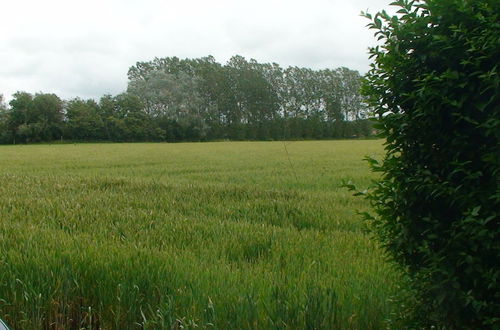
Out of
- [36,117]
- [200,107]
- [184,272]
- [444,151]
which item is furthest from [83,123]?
[444,151]

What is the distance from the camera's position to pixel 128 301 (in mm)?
3311

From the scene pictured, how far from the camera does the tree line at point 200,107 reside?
76.0 m

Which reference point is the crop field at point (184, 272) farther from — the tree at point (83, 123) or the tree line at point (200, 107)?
the tree at point (83, 123)

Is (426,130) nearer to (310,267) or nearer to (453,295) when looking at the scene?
(453,295)

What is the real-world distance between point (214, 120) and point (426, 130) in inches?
3608

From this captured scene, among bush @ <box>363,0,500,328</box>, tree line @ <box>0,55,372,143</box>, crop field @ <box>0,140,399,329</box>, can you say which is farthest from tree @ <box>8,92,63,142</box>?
bush @ <box>363,0,500,328</box>

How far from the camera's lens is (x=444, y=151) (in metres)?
2.29

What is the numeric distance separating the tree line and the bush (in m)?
54.6

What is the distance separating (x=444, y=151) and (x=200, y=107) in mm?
87661

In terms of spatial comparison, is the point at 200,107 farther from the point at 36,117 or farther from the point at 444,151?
the point at 444,151

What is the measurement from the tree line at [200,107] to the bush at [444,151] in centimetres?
5464

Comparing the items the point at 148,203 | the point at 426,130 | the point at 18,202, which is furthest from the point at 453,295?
the point at 18,202

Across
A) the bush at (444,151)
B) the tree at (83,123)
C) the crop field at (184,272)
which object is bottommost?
the crop field at (184,272)

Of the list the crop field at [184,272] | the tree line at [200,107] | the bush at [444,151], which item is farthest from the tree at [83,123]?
the bush at [444,151]
